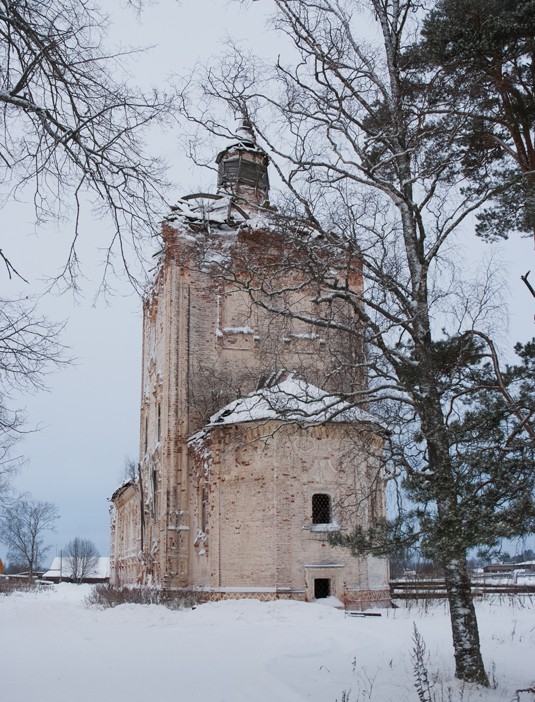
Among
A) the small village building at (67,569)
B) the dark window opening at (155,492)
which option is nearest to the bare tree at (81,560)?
the small village building at (67,569)

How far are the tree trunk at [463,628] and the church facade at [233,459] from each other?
19.1ft

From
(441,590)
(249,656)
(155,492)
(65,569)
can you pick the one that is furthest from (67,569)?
(249,656)

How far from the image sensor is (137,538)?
30047mm

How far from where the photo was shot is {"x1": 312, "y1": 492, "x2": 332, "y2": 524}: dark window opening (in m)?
21.0

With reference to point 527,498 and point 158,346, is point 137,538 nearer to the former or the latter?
point 158,346

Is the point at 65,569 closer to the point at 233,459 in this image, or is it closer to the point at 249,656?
the point at 233,459

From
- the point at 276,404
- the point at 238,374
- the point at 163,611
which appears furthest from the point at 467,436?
the point at 238,374

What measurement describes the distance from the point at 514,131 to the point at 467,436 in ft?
13.5

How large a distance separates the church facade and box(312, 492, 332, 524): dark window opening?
43 millimetres

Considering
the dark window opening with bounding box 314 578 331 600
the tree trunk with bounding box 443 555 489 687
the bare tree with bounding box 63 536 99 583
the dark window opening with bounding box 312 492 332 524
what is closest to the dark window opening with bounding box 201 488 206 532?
the dark window opening with bounding box 312 492 332 524

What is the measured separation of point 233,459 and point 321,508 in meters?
3.22

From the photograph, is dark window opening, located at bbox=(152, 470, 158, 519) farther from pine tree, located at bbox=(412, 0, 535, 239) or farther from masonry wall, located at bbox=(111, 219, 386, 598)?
pine tree, located at bbox=(412, 0, 535, 239)

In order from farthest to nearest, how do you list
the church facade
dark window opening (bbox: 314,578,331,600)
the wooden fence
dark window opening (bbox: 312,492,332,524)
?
the wooden fence, dark window opening (bbox: 312,492,332,524), dark window opening (bbox: 314,578,331,600), the church facade

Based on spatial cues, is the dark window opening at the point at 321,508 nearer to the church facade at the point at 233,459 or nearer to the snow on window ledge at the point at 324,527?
the church facade at the point at 233,459
